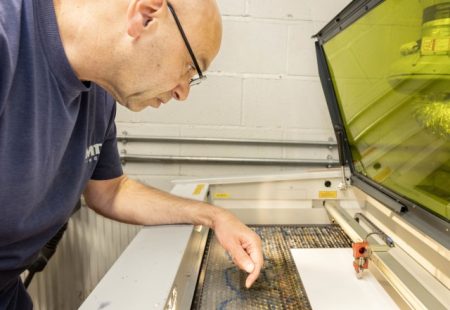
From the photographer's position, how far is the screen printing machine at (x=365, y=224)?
0.64 meters

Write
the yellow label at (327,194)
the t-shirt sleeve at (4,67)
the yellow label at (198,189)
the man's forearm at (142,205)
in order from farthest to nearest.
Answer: the yellow label at (327,194) < the yellow label at (198,189) < the man's forearm at (142,205) < the t-shirt sleeve at (4,67)

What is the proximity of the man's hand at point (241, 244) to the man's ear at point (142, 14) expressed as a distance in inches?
19.4

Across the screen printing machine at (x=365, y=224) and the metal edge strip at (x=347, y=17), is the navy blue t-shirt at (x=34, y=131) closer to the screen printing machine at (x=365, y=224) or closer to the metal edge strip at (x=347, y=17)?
the screen printing machine at (x=365, y=224)

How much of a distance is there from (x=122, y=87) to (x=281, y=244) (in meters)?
0.65

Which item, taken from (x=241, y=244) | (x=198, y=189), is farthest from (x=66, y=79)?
(x=198, y=189)

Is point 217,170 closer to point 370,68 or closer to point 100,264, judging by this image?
point 100,264

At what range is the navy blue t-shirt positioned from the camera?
52 cm

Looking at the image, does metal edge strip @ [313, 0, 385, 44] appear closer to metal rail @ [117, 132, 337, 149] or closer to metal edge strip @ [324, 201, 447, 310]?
metal edge strip @ [324, 201, 447, 310]

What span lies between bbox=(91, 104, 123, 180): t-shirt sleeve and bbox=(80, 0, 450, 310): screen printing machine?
23cm

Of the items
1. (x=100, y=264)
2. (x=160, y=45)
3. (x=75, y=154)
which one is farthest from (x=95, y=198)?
(x=100, y=264)

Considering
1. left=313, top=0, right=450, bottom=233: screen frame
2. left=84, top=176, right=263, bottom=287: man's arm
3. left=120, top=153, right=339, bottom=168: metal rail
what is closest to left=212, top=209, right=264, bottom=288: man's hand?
left=84, top=176, right=263, bottom=287: man's arm

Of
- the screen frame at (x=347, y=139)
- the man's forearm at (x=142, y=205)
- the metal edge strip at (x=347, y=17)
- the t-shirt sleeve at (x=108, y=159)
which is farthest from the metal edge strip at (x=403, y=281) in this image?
the t-shirt sleeve at (x=108, y=159)

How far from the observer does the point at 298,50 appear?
169 cm

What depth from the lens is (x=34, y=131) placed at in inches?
22.2
